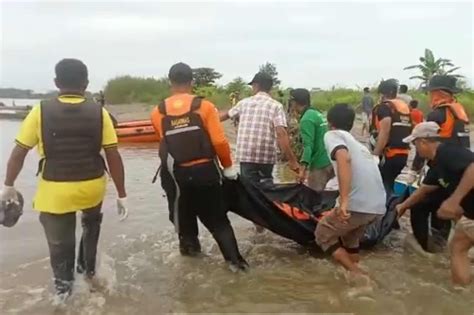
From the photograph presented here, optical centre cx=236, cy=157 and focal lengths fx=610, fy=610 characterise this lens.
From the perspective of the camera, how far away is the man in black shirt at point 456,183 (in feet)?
15.6

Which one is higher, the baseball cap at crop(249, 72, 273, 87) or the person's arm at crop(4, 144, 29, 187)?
the baseball cap at crop(249, 72, 273, 87)

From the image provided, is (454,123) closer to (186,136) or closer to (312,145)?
(312,145)

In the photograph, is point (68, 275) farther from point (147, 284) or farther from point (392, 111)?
point (392, 111)

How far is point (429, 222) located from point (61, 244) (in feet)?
13.0

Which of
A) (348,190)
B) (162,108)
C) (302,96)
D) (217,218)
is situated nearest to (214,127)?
(162,108)

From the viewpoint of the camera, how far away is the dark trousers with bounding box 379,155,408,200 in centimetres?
700

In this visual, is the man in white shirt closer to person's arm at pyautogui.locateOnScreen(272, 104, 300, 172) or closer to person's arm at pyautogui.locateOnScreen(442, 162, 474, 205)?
person's arm at pyautogui.locateOnScreen(442, 162, 474, 205)

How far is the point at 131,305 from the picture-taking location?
4.86 meters

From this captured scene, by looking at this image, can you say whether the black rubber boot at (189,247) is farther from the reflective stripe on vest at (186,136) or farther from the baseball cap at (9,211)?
the baseball cap at (9,211)

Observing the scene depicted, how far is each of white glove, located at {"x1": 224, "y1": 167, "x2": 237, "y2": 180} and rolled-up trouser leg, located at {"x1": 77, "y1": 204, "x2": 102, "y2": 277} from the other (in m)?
1.26

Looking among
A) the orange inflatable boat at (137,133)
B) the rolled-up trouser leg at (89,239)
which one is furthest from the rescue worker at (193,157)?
the orange inflatable boat at (137,133)

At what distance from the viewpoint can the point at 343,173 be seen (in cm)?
485

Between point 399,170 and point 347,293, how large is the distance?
2.43 meters

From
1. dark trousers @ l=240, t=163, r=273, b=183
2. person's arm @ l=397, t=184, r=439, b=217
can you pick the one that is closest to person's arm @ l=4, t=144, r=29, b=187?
dark trousers @ l=240, t=163, r=273, b=183
